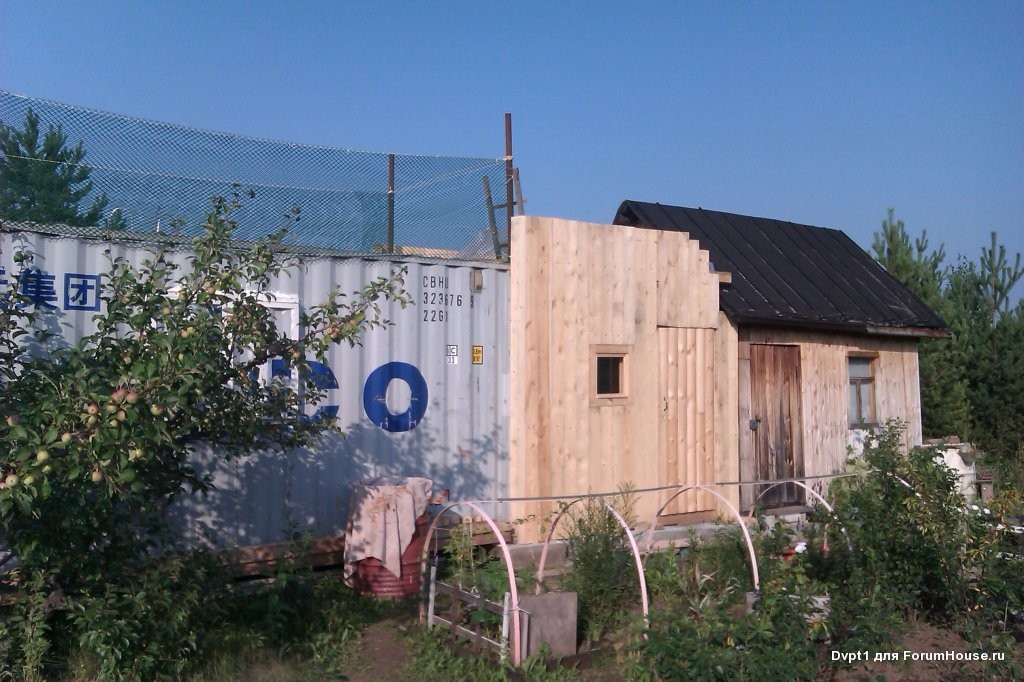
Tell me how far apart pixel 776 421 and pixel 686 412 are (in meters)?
1.78

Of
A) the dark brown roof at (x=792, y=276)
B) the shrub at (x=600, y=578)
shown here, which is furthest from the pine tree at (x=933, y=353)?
the shrub at (x=600, y=578)

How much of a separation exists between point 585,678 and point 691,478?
4908 mm

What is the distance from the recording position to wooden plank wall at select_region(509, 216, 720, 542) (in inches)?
379

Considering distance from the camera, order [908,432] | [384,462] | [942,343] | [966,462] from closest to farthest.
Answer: [384,462] → [966,462] → [908,432] → [942,343]

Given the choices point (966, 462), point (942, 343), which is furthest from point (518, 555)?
point (942, 343)

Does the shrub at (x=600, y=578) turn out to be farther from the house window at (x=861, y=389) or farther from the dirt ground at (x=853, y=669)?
the house window at (x=861, y=389)

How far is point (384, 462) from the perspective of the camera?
348 inches

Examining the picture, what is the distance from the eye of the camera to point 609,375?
411 inches

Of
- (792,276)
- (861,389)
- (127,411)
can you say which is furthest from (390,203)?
(861,389)

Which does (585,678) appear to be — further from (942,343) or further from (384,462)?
(942,343)

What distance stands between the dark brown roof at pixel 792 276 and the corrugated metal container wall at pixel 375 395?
3.45 m

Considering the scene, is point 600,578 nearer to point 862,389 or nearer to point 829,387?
point 829,387

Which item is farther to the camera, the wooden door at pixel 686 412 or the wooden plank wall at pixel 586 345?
the wooden door at pixel 686 412

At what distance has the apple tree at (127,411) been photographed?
14.8ft
